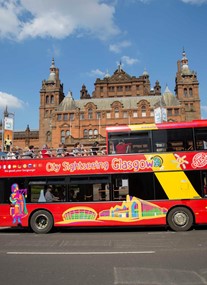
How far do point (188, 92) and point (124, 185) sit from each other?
74.7m

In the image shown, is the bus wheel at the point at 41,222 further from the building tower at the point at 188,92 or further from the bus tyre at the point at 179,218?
the building tower at the point at 188,92

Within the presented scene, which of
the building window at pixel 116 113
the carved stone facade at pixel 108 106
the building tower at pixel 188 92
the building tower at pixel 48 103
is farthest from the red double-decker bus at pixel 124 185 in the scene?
the building tower at pixel 48 103

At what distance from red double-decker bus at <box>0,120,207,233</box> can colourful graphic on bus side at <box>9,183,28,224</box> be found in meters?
0.04

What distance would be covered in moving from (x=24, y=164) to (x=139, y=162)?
5.18m

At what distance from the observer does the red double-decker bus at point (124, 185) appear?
12.1 meters

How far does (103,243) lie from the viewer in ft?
31.9

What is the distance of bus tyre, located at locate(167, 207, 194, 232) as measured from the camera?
39.2 ft

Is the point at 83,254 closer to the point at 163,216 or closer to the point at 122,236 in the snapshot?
the point at 122,236

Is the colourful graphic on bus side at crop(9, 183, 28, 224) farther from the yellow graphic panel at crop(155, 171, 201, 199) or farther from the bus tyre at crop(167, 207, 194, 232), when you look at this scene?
the bus tyre at crop(167, 207, 194, 232)

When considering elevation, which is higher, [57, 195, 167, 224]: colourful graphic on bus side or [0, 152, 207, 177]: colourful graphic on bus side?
[0, 152, 207, 177]: colourful graphic on bus side

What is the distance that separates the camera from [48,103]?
283 ft

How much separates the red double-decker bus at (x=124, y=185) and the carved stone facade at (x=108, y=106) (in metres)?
54.1

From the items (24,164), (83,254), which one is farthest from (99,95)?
(83,254)

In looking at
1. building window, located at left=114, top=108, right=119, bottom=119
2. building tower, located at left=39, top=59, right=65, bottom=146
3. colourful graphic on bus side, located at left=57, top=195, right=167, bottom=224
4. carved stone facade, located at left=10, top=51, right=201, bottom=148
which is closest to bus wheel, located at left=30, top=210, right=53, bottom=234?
colourful graphic on bus side, located at left=57, top=195, right=167, bottom=224
